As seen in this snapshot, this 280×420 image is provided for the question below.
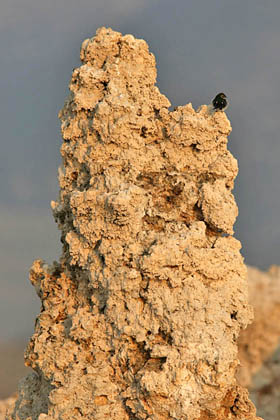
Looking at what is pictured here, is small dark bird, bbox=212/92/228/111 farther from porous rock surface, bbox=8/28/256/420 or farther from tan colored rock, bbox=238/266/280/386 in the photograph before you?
tan colored rock, bbox=238/266/280/386

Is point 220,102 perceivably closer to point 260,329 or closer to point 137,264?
point 137,264

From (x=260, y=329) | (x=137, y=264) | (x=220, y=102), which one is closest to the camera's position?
(x=137, y=264)

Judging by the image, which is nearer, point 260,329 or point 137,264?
point 137,264

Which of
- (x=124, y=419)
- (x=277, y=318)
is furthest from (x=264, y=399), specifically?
(x=124, y=419)

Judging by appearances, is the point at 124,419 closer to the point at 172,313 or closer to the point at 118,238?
the point at 172,313

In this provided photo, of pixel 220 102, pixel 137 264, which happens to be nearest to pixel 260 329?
pixel 220 102

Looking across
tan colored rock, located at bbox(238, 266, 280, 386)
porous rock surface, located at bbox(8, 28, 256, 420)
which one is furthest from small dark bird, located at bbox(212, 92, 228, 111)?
tan colored rock, located at bbox(238, 266, 280, 386)

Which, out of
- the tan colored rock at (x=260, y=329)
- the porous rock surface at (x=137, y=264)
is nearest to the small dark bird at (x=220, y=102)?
the porous rock surface at (x=137, y=264)

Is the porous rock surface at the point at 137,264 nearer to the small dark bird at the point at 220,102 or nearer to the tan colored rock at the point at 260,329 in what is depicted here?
the small dark bird at the point at 220,102
